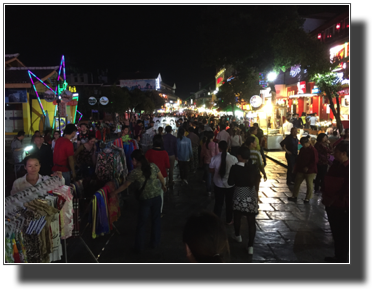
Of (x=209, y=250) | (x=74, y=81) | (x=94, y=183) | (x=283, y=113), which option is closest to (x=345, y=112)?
(x=283, y=113)

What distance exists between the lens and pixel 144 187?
459 centimetres

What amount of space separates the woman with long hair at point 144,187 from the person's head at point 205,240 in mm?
2502

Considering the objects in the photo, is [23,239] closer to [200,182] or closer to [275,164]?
[200,182]

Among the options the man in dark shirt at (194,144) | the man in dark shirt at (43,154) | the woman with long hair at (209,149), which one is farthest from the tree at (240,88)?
the man in dark shirt at (43,154)

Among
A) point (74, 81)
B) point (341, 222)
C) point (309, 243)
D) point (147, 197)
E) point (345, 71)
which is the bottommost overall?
point (309, 243)

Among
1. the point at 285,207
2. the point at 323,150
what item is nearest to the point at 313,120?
the point at 323,150

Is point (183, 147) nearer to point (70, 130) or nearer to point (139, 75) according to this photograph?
point (70, 130)

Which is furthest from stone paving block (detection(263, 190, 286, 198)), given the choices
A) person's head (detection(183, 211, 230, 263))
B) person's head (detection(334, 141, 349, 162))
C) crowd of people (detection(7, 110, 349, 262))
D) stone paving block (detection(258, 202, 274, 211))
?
person's head (detection(183, 211, 230, 263))

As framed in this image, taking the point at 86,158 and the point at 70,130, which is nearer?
the point at 70,130

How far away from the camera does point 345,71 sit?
17.5 metres

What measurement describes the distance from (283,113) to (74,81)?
1921 inches

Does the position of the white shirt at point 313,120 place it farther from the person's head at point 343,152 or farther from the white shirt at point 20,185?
the white shirt at point 20,185

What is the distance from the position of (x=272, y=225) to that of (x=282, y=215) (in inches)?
27.6

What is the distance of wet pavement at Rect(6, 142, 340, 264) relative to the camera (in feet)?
15.4
